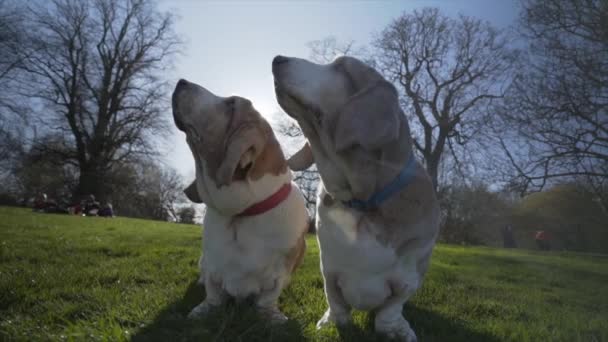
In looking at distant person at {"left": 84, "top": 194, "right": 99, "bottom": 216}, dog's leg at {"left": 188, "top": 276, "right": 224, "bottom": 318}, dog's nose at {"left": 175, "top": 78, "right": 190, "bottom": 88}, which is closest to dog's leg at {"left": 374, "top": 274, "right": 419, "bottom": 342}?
dog's leg at {"left": 188, "top": 276, "right": 224, "bottom": 318}

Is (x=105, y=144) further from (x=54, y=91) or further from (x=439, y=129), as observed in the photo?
(x=439, y=129)

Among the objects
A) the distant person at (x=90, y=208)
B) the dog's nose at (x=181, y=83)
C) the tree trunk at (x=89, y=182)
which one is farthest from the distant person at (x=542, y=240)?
the tree trunk at (x=89, y=182)

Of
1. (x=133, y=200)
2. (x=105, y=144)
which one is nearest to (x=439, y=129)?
(x=105, y=144)

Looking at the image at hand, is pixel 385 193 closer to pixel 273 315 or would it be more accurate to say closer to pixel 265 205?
pixel 265 205

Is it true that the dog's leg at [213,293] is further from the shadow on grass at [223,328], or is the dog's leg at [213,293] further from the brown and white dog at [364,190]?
the brown and white dog at [364,190]

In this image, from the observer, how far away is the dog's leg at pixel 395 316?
1789 mm

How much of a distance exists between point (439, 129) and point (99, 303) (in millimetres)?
17995

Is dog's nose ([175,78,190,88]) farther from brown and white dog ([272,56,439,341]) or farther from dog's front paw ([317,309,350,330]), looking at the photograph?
dog's front paw ([317,309,350,330])

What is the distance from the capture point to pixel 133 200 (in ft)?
88.3

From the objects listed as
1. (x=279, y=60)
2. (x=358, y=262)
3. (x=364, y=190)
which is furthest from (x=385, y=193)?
(x=279, y=60)

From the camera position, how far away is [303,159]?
2.21 m

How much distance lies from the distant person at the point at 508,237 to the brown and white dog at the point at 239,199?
14302 mm

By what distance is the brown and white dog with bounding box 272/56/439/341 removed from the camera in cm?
163

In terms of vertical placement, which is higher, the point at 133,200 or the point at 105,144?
the point at 105,144
